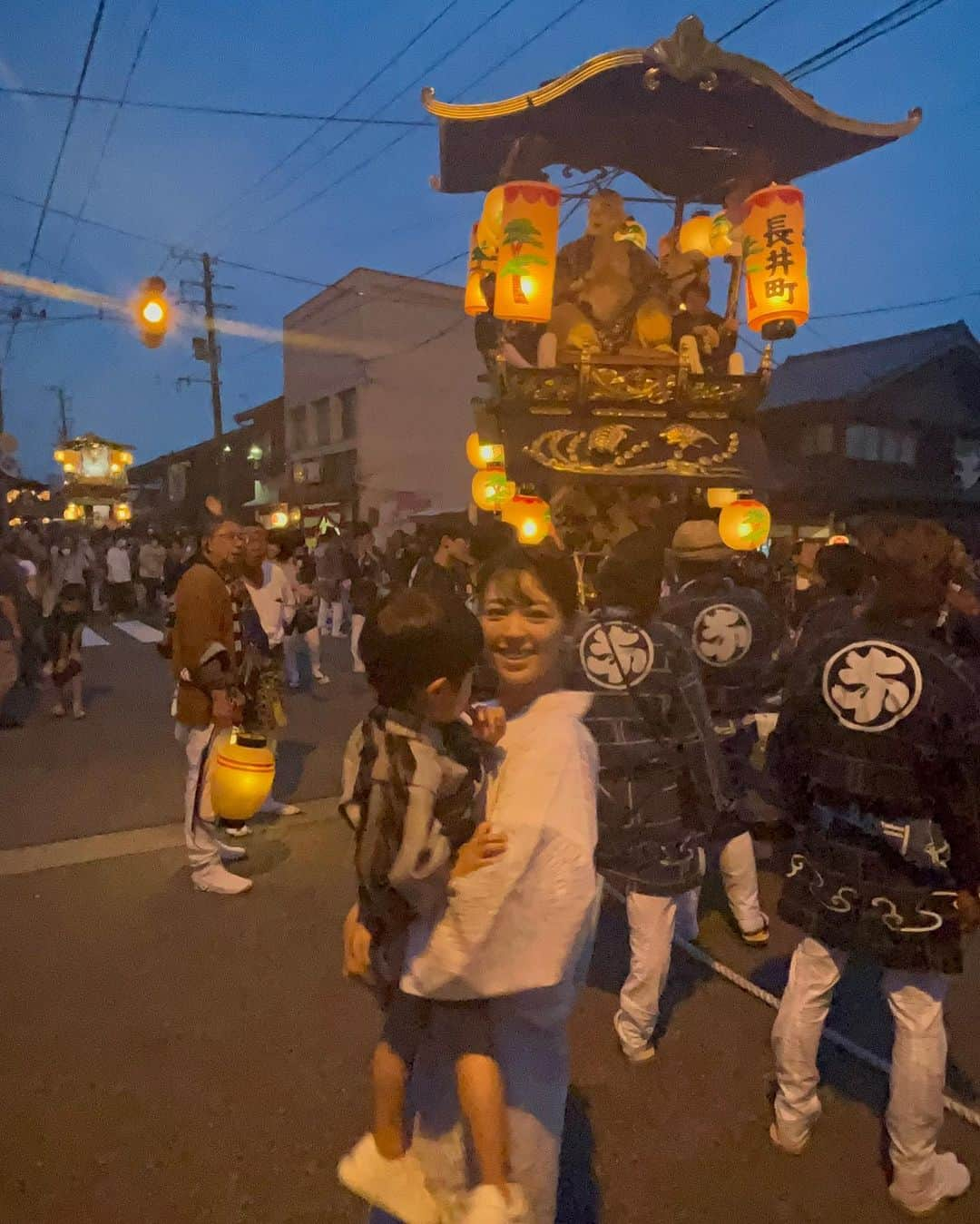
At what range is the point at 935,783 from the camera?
2.48 m

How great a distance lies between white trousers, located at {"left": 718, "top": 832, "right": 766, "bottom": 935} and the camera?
4.24 m

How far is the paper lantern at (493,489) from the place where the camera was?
8562mm

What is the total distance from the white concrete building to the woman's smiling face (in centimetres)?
2244

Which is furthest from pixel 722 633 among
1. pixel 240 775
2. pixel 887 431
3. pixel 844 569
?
pixel 887 431

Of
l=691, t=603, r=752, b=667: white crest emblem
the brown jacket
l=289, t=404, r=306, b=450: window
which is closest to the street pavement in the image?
the brown jacket

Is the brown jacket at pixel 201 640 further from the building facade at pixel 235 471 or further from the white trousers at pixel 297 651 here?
the building facade at pixel 235 471

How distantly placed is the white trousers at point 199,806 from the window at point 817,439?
20322 millimetres

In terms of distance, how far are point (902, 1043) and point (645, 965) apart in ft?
3.22

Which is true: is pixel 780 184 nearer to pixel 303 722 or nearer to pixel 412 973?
pixel 303 722

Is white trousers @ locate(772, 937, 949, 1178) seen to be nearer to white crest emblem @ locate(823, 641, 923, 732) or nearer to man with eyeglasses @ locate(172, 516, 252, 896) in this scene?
white crest emblem @ locate(823, 641, 923, 732)

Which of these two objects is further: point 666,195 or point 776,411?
point 776,411

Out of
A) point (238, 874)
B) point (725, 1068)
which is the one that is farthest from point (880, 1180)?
point (238, 874)

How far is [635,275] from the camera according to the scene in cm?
791

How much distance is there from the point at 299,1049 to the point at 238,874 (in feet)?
6.11
